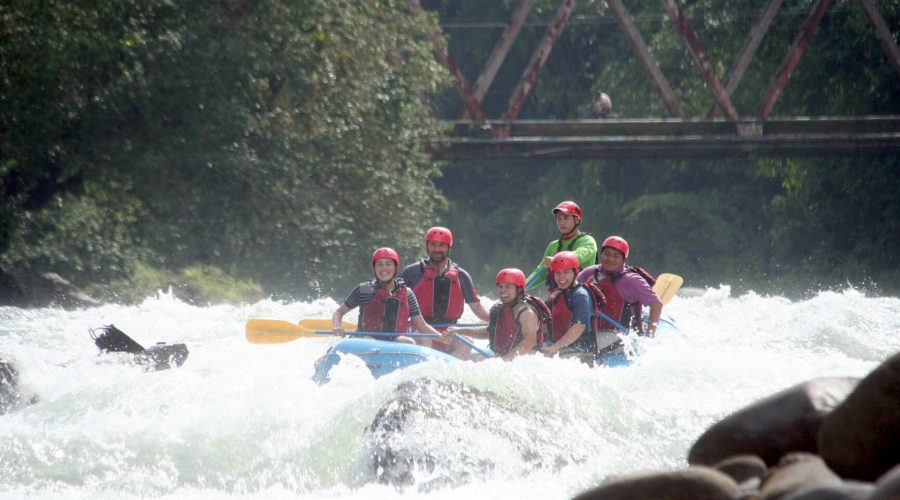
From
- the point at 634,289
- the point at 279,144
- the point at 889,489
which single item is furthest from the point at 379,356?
the point at 279,144

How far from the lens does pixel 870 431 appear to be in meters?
4.08

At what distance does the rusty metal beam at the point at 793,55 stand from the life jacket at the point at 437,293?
8741mm

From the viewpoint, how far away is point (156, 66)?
14.9 m

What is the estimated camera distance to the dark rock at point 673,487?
4.07 m

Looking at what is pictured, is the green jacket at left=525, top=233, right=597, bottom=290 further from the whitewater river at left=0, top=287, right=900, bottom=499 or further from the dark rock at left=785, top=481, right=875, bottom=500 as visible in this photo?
the dark rock at left=785, top=481, right=875, bottom=500

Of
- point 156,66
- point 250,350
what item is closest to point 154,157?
point 156,66

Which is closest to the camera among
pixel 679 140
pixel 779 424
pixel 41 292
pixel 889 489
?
pixel 889 489

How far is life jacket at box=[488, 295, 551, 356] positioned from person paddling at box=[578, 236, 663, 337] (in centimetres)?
79

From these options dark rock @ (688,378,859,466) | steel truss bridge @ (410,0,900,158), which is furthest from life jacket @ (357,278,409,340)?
steel truss bridge @ (410,0,900,158)

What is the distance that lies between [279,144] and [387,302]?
7.32 m

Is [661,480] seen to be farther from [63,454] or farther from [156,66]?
[156,66]

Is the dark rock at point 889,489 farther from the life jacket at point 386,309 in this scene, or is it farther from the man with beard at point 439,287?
the man with beard at point 439,287

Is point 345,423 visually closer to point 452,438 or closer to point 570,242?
point 452,438

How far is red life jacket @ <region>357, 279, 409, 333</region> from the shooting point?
9.31 m
